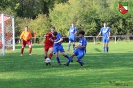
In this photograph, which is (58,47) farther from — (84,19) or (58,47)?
(84,19)

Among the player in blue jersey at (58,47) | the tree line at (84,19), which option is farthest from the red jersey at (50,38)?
the tree line at (84,19)

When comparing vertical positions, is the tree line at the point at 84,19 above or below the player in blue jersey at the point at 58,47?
above

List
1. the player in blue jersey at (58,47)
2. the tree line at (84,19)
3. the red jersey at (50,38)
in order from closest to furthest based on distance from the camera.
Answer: the red jersey at (50,38)
the player in blue jersey at (58,47)
the tree line at (84,19)

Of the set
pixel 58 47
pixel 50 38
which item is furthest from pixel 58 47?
pixel 50 38

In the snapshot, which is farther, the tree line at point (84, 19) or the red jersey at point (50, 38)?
the tree line at point (84, 19)

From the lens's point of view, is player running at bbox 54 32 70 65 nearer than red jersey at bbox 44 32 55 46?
No

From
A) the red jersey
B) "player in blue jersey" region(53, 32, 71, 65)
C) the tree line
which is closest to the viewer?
the red jersey

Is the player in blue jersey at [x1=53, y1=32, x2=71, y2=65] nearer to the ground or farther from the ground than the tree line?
nearer to the ground

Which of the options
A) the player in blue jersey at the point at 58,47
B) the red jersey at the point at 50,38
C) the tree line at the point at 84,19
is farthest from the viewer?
the tree line at the point at 84,19

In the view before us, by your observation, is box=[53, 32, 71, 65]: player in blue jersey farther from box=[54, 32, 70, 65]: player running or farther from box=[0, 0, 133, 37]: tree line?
box=[0, 0, 133, 37]: tree line

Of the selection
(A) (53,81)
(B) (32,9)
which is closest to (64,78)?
(A) (53,81)

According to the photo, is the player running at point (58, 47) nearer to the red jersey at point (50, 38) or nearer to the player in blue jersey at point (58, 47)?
the player in blue jersey at point (58, 47)

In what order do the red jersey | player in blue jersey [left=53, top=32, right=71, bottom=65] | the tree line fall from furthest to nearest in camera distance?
1. the tree line
2. player in blue jersey [left=53, top=32, right=71, bottom=65]
3. the red jersey

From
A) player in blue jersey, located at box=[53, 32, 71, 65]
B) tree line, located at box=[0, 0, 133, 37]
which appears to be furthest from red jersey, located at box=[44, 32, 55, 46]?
tree line, located at box=[0, 0, 133, 37]
